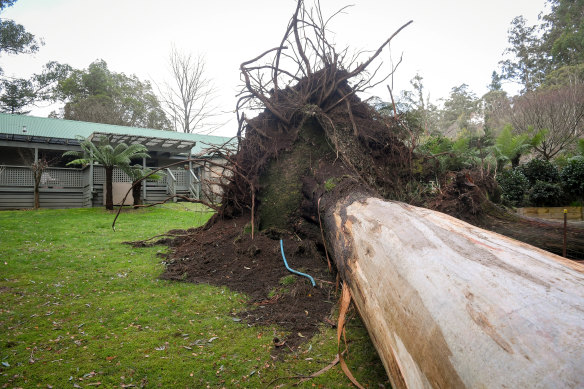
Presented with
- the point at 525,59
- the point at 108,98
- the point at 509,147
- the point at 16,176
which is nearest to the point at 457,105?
the point at 525,59

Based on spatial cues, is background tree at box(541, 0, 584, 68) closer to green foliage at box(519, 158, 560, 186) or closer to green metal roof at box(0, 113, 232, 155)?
green foliage at box(519, 158, 560, 186)

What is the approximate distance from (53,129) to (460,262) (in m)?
23.3

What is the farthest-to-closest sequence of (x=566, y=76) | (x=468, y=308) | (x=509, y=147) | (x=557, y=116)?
1. (x=566, y=76)
2. (x=557, y=116)
3. (x=509, y=147)
4. (x=468, y=308)

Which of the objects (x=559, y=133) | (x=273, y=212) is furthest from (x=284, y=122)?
(x=559, y=133)

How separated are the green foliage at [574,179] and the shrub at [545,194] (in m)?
0.46

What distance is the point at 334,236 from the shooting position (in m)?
2.96

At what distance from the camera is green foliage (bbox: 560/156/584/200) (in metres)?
10.2

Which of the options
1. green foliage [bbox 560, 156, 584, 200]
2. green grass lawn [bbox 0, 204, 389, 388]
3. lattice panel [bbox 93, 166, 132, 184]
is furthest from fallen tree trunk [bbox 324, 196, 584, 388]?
lattice panel [bbox 93, 166, 132, 184]

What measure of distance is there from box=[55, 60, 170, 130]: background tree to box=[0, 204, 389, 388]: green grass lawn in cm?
3149

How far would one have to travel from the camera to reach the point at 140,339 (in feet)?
7.36

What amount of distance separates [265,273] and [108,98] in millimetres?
34894

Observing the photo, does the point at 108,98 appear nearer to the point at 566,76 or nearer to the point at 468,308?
the point at 468,308

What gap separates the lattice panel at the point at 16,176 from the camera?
1584 cm

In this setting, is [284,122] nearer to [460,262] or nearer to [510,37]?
[460,262]
